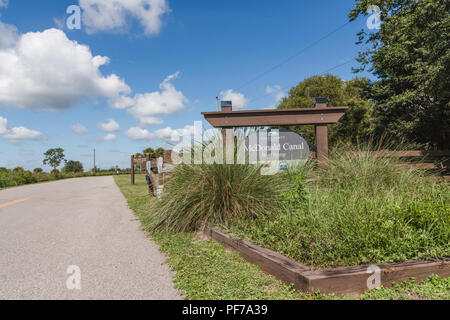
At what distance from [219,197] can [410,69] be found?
1530 centimetres

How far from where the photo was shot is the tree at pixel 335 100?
22277 millimetres

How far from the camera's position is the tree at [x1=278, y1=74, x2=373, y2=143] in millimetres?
22277

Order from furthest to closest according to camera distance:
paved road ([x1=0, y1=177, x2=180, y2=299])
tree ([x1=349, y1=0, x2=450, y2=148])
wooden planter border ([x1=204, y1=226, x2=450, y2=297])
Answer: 1. tree ([x1=349, y1=0, x2=450, y2=148])
2. paved road ([x1=0, y1=177, x2=180, y2=299])
3. wooden planter border ([x1=204, y1=226, x2=450, y2=297])

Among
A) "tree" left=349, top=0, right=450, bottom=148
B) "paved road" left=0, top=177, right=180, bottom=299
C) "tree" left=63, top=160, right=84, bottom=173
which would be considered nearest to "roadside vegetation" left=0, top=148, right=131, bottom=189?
"tree" left=63, top=160, right=84, bottom=173

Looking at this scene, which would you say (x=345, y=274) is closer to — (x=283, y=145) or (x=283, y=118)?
(x=283, y=145)

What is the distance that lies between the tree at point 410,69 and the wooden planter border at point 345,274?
32.4 ft

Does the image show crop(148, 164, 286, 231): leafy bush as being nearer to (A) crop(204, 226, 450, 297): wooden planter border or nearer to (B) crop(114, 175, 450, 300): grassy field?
(B) crop(114, 175, 450, 300): grassy field

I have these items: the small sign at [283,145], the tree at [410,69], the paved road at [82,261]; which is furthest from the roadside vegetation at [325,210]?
the tree at [410,69]

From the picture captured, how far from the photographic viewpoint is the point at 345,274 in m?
2.26

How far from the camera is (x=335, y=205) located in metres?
3.69

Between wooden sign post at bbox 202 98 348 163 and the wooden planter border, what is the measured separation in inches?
179

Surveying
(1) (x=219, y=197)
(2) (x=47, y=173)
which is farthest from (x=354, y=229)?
(2) (x=47, y=173)

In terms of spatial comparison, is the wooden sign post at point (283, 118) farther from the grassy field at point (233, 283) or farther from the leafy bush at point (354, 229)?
the grassy field at point (233, 283)
